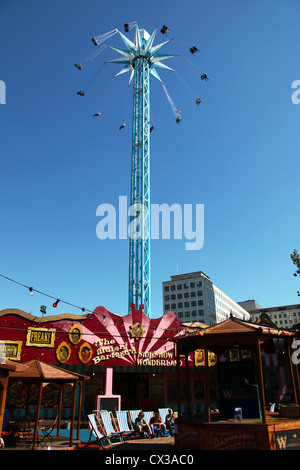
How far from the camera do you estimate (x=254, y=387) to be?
10258 mm

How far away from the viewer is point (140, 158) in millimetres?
36969

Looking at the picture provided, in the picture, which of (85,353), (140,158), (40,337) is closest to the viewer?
(40,337)

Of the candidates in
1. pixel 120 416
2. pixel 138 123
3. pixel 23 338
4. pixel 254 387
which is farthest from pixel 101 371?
pixel 138 123

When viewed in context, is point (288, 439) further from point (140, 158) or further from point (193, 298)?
point (193, 298)

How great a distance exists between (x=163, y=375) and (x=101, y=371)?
463cm

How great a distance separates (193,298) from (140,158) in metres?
69.5

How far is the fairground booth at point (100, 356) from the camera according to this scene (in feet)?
65.6

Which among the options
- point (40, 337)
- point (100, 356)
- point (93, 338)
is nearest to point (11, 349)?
point (40, 337)

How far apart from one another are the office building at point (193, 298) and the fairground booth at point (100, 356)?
73102 mm

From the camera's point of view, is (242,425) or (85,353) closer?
(242,425)

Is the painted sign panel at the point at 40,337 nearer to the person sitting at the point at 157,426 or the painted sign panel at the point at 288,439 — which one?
the person sitting at the point at 157,426

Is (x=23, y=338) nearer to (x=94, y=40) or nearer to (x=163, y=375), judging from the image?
(x=163, y=375)

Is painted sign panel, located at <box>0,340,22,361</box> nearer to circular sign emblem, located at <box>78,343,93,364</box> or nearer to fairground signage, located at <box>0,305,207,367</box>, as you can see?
fairground signage, located at <box>0,305,207,367</box>
